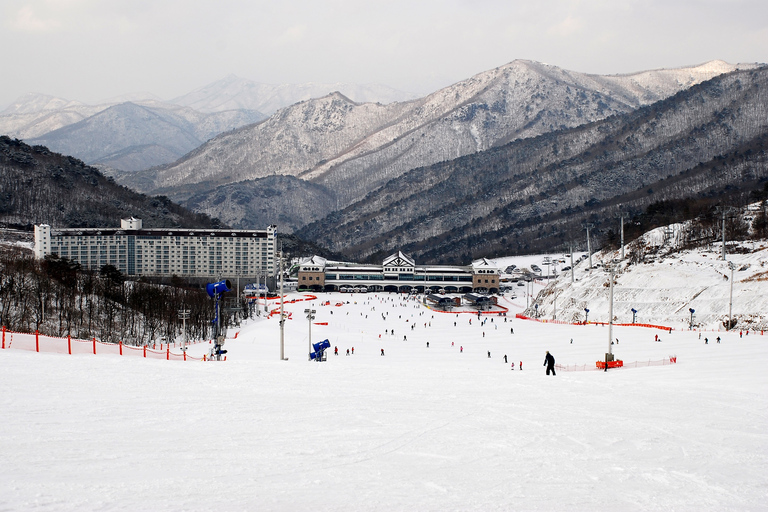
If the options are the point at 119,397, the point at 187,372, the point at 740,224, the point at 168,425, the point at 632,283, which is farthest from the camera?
the point at 740,224

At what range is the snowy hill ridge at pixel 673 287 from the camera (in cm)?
6309

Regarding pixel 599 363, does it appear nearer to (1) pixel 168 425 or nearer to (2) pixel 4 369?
(1) pixel 168 425

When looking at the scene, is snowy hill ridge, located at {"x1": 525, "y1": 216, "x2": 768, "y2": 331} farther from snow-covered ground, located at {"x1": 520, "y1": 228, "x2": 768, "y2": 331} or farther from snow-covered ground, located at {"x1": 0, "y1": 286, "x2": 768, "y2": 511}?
snow-covered ground, located at {"x1": 0, "y1": 286, "x2": 768, "y2": 511}

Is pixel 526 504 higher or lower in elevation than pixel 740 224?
lower

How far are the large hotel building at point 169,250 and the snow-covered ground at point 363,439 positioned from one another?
373ft

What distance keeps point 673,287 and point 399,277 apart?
270 ft

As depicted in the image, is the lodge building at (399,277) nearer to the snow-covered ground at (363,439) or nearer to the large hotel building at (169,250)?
the large hotel building at (169,250)

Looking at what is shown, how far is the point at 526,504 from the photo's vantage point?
35.7 feet

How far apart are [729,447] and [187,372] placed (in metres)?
17.2

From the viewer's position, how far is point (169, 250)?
140 metres

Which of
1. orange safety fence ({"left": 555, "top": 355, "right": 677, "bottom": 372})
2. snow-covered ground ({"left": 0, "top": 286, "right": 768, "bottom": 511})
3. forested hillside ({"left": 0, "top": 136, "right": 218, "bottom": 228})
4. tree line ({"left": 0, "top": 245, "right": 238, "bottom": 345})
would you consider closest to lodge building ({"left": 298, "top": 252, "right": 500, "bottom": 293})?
forested hillside ({"left": 0, "top": 136, "right": 218, "bottom": 228})

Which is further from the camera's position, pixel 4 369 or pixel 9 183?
pixel 9 183

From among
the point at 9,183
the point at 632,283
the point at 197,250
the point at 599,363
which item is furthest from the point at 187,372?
the point at 9,183

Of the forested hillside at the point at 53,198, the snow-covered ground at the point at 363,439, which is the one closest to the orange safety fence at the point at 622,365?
the snow-covered ground at the point at 363,439
